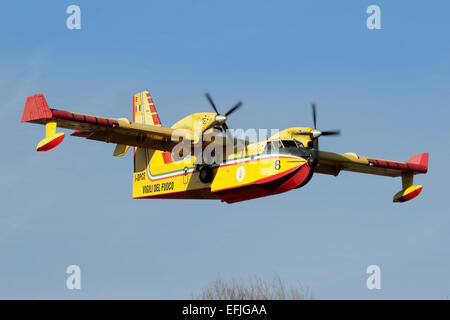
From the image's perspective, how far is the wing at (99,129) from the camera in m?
33.8

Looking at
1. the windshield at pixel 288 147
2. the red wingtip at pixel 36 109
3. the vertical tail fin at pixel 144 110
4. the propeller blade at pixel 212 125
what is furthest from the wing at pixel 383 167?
the red wingtip at pixel 36 109

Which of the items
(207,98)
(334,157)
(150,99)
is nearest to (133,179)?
(150,99)

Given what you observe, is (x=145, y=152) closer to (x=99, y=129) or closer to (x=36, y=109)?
(x=99, y=129)

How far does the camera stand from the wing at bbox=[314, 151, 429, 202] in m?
41.0

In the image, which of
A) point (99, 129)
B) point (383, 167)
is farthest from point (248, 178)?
point (383, 167)

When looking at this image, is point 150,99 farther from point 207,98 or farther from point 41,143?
point 41,143

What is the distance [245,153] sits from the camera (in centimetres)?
3594

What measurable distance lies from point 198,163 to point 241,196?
2.60m

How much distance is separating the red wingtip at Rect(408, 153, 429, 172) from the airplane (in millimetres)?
3493

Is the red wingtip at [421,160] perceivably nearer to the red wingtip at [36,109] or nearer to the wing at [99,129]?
the wing at [99,129]

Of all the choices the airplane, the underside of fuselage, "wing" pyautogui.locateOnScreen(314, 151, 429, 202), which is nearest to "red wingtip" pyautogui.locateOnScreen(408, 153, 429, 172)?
"wing" pyautogui.locateOnScreen(314, 151, 429, 202)

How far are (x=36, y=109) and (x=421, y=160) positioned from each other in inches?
824

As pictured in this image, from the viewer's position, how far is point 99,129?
36.0 metres

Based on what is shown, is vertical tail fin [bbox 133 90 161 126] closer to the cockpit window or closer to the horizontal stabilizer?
the cockpit window
